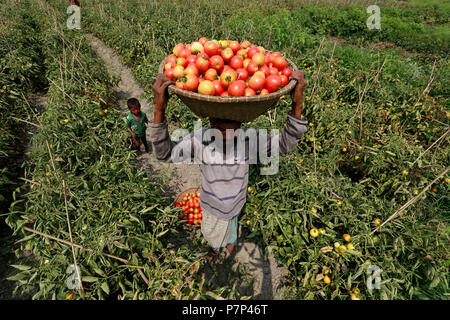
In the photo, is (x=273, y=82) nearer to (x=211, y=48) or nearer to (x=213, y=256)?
(x=211, y=48)

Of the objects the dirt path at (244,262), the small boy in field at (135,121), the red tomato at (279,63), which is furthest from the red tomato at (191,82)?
the small boy in field at (135,121)

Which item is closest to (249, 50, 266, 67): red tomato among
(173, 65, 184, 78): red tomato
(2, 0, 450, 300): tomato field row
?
(173, 65, 184, 78): red tomato

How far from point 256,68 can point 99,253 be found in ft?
6.43

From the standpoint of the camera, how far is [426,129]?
11.6 feet

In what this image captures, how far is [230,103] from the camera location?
4.38 ft

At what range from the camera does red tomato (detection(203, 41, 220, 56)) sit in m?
1.72

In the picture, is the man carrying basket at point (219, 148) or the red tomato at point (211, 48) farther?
the red tomato at point (211, 48)

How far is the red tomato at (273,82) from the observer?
1.50 m

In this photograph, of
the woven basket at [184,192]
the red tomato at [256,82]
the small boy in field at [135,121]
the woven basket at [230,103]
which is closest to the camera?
the woven basket at [230,103]

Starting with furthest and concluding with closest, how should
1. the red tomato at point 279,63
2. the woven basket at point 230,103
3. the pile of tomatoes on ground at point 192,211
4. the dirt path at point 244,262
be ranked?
the pile of tomatoes on ground at point 192,211, the dirt path at point 244,262, the red tomato at point 279,63, the woven basket at point 230,103

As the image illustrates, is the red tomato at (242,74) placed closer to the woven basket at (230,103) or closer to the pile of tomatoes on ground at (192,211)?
the woven basket at (230,103)

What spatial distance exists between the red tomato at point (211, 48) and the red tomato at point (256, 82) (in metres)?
0.46

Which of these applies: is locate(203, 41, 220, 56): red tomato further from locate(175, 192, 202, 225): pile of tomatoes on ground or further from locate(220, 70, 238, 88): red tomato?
locate(175, 192, 202, 225): pile of tomatoes on ground
